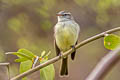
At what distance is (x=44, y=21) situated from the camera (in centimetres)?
519

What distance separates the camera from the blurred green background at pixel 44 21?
15.9 feet

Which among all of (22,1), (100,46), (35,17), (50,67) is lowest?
(100,46)

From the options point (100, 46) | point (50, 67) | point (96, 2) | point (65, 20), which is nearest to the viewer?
point (50, 67)

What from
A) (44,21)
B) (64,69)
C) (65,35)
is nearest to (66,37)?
(65,35)

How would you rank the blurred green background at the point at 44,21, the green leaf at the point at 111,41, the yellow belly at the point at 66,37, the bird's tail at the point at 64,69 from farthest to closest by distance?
the blurred green background at the point at 44,21 < the bird's tail at the point at 64,69 < the yellow belly at the point at 66,37 < the green leaf at the point at 111,41

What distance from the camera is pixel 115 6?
4910 millimetres

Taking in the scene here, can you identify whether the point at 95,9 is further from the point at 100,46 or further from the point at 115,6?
the point at 100,46

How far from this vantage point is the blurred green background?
4.85 meters

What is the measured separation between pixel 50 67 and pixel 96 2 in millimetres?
3748

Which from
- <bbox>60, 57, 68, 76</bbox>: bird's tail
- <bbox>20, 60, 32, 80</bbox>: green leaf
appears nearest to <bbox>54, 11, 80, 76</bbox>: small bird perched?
<bbox>60, 57, 68, 76</bbox>: bird's tail

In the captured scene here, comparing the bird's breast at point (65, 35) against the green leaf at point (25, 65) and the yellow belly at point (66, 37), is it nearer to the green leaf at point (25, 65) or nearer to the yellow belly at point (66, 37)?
the yellow belly at point (66, 37)

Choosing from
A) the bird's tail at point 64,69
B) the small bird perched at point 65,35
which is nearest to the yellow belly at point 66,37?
the small bird perched at point 65,35

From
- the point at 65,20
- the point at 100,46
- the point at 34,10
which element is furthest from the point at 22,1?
the point at 100,46

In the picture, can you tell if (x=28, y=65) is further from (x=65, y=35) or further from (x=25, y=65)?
(x=65, y=35)
